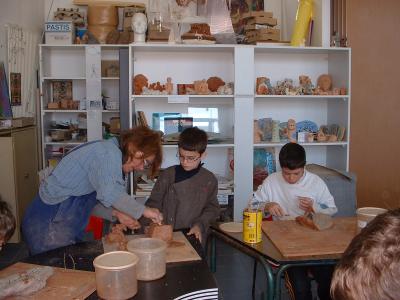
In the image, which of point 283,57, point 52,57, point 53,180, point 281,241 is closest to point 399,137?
point 283,57

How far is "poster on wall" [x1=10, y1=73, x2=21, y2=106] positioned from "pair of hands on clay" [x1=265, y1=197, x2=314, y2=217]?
3.13m

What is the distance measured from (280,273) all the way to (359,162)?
298 cm

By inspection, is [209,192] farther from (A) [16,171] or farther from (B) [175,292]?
(A) [16,171]

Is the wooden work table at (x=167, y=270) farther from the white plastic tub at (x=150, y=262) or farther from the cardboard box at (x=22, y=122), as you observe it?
the cardboard box at (x=22, y=122)

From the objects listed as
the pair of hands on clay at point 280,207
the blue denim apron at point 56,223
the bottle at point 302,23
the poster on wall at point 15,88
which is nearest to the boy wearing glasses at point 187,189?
the pair of hands on clay at point 280,207

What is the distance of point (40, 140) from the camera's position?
5.19 meters

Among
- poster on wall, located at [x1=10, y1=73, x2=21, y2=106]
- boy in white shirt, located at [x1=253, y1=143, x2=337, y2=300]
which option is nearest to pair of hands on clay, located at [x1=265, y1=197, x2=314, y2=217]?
boy in white shirt, located at [x1=253, y1=143, x2=337, y2=300]

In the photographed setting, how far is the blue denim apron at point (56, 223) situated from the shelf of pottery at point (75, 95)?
3.02 meters

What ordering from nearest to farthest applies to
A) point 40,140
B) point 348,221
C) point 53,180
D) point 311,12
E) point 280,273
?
1. point 280,273
2. point 53,180
3. point 348,221
4. point 311,12
5. point 40,140

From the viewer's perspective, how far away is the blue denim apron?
7.00ft

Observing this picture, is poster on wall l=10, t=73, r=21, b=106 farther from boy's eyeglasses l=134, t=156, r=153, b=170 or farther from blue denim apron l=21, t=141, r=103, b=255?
boy's eyeglasses l=134, t=156, r=153, b=170

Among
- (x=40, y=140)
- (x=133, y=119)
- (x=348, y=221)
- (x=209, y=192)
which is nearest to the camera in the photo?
(x=348, y=221)

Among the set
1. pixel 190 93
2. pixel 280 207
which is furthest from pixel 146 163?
pixel 190 93

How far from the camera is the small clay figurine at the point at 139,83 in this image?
4.20 meters
